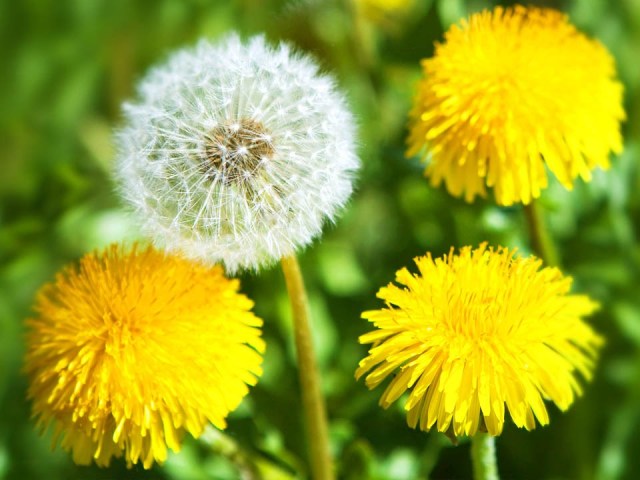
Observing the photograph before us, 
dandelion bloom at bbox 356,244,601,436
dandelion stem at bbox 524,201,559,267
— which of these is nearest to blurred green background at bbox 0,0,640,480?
dandelion stem at bbox 524,201,559,267

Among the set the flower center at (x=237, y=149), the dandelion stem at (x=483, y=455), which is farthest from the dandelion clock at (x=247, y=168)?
the dandelion stem at (x=483, y=455)

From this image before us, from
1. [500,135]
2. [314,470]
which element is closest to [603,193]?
[500,135]

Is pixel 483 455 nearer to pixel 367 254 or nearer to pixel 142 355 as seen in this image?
pixel 142 355

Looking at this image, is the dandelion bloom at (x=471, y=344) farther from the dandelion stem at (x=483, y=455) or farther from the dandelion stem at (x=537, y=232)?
the dandelion stem at (x=537, y=232)

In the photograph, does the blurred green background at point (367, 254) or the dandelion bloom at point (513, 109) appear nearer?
the dandelion bloom at point (513, 109)

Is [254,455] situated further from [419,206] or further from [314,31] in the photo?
[314,31]

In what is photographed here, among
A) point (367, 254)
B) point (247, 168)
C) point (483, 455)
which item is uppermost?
point (367, 254)

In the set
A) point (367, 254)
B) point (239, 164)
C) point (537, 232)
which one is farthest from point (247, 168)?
point (367, 254)
